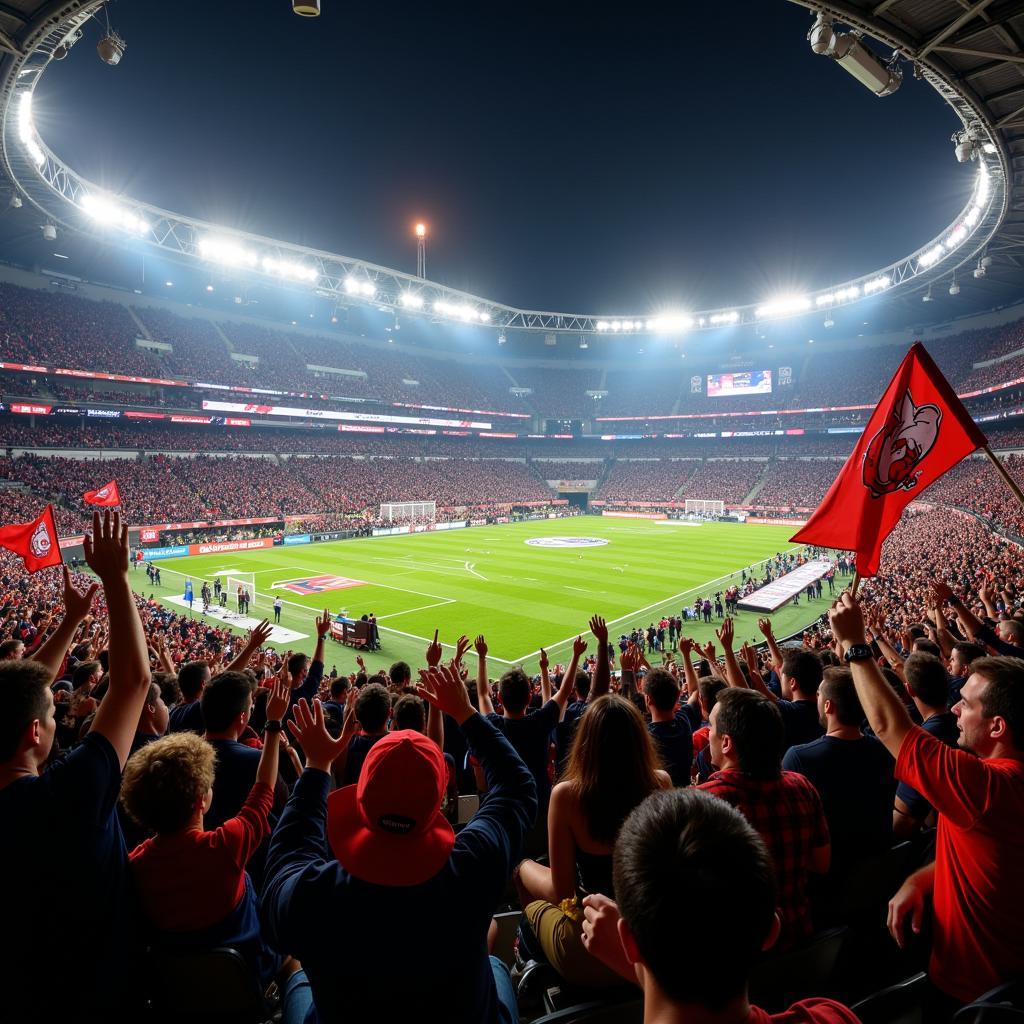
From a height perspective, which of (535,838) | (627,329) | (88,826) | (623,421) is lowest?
(535,838)

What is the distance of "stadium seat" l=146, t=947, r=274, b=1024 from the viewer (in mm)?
2725

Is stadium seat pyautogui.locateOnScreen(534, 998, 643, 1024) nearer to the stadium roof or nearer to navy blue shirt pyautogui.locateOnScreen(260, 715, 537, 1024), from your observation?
navy blue shirt pyautogui.locateOnScreen(260, 715, 537, 1024)

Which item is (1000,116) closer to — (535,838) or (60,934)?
(535,838)

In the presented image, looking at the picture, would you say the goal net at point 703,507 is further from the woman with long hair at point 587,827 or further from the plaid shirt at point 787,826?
the woman with long hair at point 587,827

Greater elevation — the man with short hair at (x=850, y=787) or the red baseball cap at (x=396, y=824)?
the red baseball cap at (x=396, y=824)

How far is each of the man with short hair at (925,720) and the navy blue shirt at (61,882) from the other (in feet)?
15.9

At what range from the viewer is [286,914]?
211 centimetres

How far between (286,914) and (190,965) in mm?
1164

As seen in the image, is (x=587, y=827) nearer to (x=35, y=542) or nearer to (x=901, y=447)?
(x=901, y=447)

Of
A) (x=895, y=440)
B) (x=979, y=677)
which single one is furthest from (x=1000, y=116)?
(x=979, y=677)

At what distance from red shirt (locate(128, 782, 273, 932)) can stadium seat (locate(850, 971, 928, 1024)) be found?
2.88 meters

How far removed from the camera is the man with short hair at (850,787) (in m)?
3.67

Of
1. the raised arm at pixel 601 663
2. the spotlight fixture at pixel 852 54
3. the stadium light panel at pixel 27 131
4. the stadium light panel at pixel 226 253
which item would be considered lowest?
the raised arm at pixel 601 663

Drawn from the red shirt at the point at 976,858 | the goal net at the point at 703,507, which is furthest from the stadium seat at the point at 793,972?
the goal net at the point at 703,507
